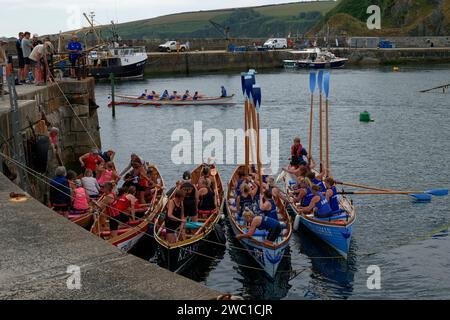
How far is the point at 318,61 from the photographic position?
296 ft

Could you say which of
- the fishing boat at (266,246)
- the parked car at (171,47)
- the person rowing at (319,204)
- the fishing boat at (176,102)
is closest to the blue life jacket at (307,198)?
the person rowing at (319,204)

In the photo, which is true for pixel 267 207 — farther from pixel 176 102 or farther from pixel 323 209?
pixel 176 102

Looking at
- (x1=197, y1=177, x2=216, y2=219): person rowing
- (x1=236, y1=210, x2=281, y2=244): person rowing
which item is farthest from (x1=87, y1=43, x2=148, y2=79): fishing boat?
(x1=236, y1=210, x2=281, y2=244): person rowing

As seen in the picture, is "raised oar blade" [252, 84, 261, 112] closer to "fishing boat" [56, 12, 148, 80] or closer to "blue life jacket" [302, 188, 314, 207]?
"blue life jacket" [302, 188, 314, 207]

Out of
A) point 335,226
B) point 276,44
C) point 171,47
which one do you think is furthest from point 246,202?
point 276,44

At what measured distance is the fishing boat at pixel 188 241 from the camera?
1527 centimetres

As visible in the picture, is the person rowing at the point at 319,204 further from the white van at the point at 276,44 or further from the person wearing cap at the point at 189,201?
the white van at the point at 276,44

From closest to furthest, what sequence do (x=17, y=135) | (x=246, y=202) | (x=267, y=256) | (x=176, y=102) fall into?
(x=267, y=256) → (x=17, y=135) → (x=246, y=202) → (x=176, y=102)

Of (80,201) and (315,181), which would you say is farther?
(315,181)

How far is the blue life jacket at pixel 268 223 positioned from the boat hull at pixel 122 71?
61386mm

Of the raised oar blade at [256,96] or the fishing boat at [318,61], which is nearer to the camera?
the raised oar blade at [256,96]

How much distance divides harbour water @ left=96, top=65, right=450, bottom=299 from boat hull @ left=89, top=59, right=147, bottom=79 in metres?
1.80

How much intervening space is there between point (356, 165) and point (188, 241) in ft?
53.6
